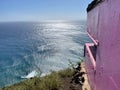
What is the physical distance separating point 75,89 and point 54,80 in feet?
2.15

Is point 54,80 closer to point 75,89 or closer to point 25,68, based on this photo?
point 75,89

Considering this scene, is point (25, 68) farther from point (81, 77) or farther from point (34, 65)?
point (81, 77)

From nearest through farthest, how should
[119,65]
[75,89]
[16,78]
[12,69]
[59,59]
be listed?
[119,65]
[75,89]
[16,78]
[12,69]
[59,59]

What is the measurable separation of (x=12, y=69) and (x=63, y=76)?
1430 centimetres

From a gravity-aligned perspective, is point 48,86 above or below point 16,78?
above

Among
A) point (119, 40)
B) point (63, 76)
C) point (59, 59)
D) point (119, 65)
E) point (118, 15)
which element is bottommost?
point (59, 59)

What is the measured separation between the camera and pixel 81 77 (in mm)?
6125

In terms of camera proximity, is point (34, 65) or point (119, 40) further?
point (34, 65)

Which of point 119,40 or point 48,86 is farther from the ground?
point 119,40

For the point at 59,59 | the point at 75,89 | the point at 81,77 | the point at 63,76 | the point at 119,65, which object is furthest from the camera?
the point at 59,59

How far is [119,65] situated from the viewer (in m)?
1.74

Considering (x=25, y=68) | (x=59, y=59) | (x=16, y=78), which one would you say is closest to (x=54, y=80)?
(x=16, y=78)

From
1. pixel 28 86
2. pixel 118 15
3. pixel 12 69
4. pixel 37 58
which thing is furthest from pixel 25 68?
pixel 118 15

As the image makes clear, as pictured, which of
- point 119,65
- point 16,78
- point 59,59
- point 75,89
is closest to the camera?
point 119,65
